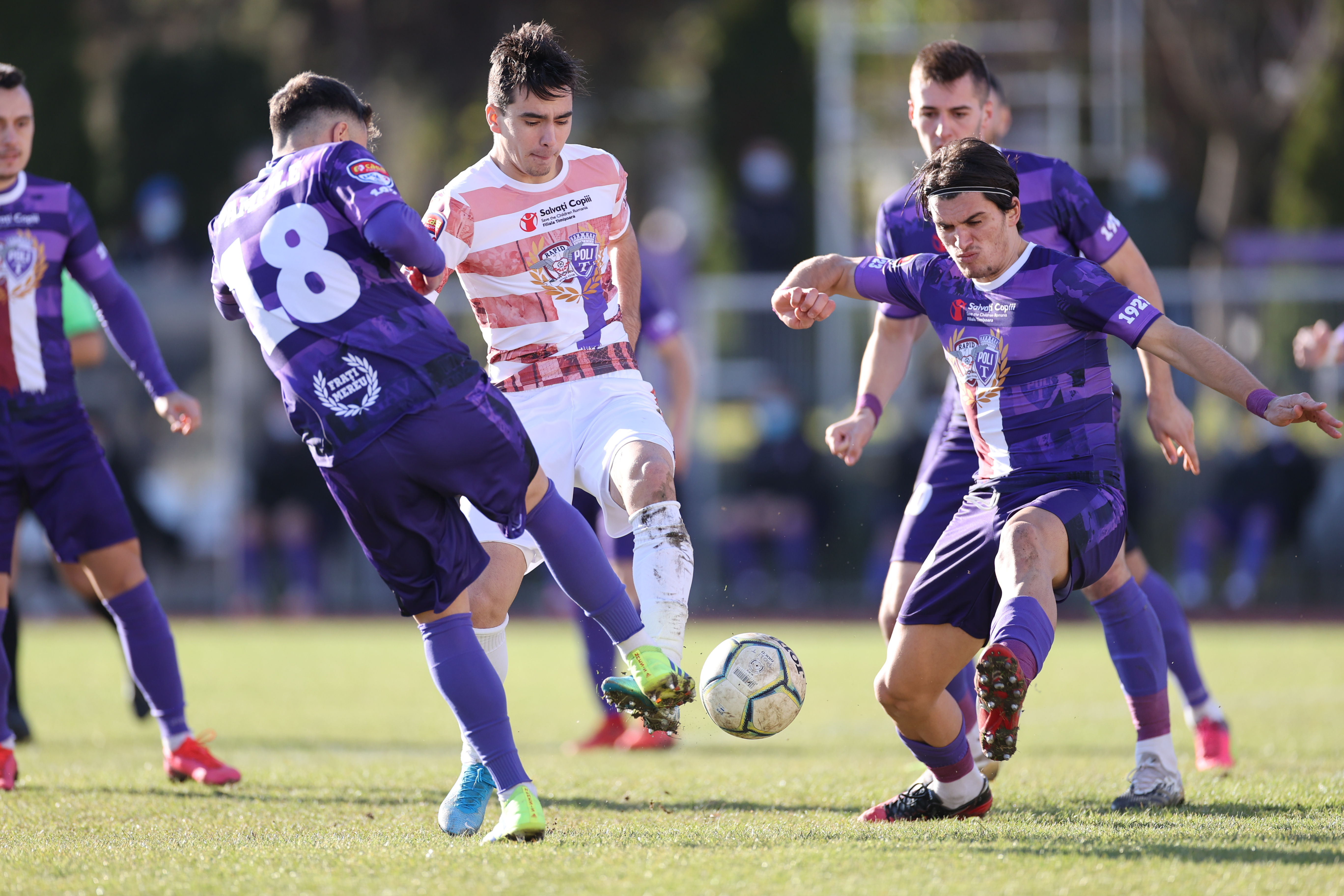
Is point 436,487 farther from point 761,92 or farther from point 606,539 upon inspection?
point 761,92

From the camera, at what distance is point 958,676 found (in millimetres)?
5773

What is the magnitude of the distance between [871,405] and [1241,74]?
22.3 metres

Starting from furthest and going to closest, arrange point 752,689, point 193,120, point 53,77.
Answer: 1. point 193,120
2. point 53,77
3. point 752,689

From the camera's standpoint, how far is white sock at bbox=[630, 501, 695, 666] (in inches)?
190

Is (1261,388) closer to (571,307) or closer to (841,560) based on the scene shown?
(571,307)

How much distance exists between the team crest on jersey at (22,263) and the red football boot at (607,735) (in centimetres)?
332

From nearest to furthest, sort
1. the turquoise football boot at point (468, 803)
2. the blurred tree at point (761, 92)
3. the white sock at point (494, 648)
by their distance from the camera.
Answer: the turquoise football boot at point (468, 803), the white sock at point (494, 648), the blurred tree at point (761, 92)

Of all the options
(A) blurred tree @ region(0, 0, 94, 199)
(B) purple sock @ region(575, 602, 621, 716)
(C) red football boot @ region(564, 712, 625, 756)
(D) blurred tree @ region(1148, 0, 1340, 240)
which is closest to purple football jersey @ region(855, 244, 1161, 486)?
(B) purple sock @ region(575, 602, 621, 716)

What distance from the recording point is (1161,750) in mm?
5328

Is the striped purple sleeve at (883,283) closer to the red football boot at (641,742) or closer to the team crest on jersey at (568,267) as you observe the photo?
the team crest on jersey at (568,267)

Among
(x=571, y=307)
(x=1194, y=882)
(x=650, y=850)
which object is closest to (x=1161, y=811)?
(x=1194, y=882)

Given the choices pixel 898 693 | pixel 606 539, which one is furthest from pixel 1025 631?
pixel 606 539

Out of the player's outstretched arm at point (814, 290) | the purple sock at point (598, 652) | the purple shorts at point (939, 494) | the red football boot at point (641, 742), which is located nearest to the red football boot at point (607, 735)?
the red football boot at point (641, 742)

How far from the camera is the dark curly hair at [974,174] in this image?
4.83 m
